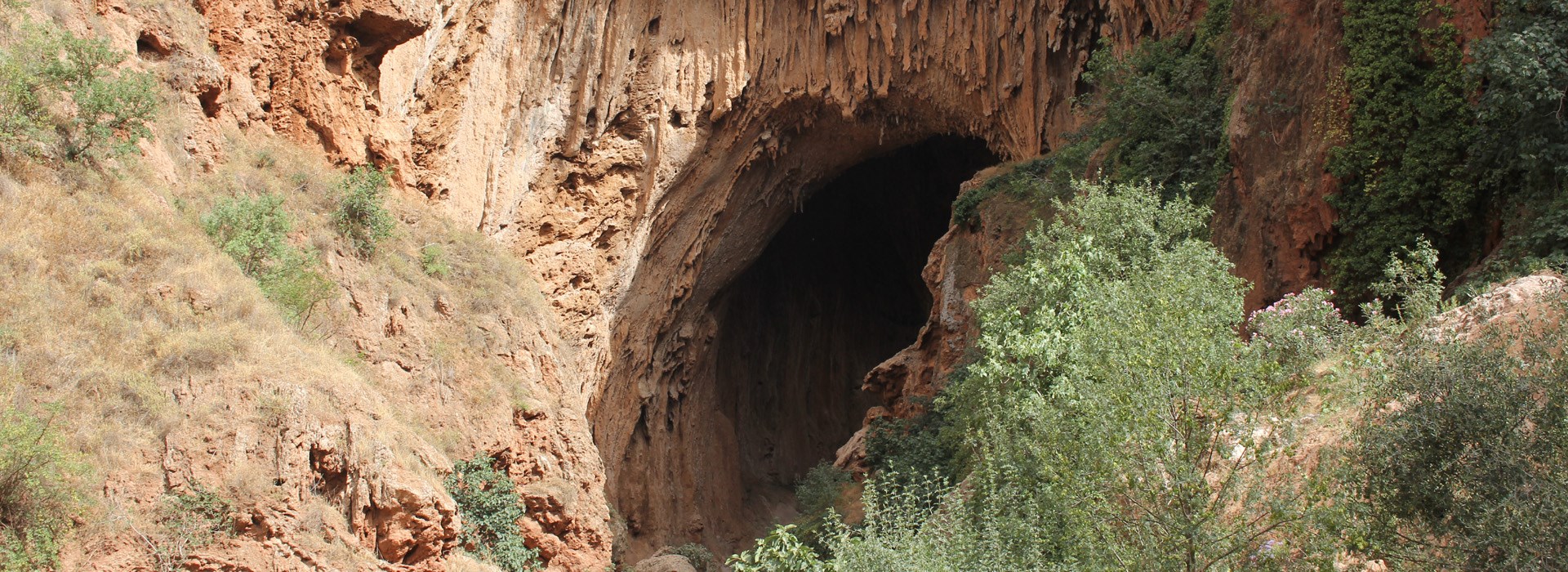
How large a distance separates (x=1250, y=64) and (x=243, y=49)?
47.1ft

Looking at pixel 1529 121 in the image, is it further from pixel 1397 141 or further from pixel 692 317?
pixel 692 317

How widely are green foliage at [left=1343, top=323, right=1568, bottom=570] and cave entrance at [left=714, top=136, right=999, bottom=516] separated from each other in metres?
23.3

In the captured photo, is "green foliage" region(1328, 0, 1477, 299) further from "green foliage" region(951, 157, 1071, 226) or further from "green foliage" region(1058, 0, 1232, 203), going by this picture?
"green foliage" region(951, 157, 1071, 226)

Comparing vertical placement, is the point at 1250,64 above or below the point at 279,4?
above

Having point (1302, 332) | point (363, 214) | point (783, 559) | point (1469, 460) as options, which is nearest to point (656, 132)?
point (363, 214)

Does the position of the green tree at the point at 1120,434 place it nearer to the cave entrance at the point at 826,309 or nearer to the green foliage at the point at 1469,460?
the green foliage at the point at 1469,460

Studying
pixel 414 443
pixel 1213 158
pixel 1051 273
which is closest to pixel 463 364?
pixel 414 443

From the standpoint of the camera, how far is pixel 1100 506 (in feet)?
28.9

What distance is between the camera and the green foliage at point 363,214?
1856 cm

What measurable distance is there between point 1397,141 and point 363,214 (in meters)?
14.0

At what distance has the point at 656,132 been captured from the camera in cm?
2644

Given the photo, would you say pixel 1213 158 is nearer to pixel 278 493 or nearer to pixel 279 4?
pixel 278 493

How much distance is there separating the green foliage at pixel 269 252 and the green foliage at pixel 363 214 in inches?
58.2

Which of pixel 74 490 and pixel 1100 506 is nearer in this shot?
pixel 1100 506
